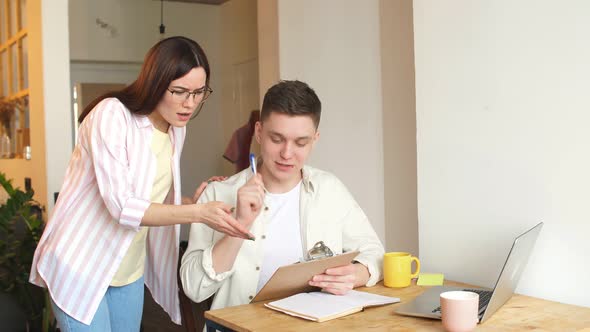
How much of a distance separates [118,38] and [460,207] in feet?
16.7

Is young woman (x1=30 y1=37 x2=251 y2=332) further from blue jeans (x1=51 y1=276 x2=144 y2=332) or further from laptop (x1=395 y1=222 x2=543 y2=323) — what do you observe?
laptop (x1=395 y1=222 x2=543 y2=323)

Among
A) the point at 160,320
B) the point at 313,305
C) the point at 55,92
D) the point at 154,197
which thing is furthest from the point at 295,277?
the point at 160,320

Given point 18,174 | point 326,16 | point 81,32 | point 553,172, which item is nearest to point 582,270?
point 553,172

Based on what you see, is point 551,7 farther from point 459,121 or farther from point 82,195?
point 82,195

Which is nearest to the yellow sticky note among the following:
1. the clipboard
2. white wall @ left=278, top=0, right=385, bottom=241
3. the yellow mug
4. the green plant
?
the yellow mug

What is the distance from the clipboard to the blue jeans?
505 mm

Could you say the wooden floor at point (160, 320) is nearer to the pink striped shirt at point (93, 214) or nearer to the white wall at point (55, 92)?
the white wall at point (55, 92)

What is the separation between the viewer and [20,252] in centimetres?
350

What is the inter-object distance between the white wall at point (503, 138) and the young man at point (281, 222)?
0.88 feet

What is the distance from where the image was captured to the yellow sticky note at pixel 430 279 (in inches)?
77.2

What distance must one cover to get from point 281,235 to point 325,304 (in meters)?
0.42

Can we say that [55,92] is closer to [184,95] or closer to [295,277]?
[184,95]

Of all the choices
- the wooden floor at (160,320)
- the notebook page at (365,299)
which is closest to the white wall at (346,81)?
the wooden floor at (160,320)

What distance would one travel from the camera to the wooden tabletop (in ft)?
4.96
